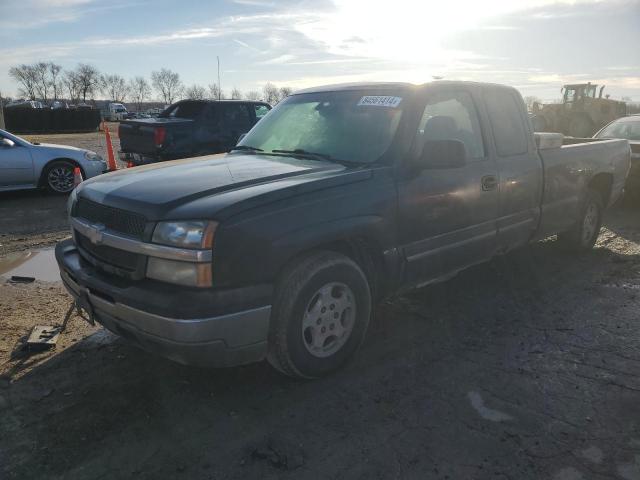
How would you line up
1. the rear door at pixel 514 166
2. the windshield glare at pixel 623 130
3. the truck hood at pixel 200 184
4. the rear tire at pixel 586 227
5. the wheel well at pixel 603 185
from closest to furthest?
the truck hood at pixel 200 184
the rear door at pixel 514 166
the rear tire at pixel 586 227
the wheel well at pixel 603 185
the windshield glare at pixel 623 130

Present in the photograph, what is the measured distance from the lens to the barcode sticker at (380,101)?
386 centimetres

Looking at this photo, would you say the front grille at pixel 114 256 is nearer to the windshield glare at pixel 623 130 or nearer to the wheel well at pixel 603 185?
the wheel well at pixel 603 185

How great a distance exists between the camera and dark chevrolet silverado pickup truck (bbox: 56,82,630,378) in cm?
272

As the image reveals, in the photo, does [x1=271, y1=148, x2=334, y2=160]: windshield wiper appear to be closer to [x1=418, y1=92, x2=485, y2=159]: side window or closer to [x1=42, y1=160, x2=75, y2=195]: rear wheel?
[x1=418, y1=92, x2=485, y2=159]: side window

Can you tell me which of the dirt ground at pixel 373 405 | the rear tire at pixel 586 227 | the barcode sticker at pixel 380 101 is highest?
the barcode sticker at pixel 380 101

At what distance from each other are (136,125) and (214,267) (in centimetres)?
843

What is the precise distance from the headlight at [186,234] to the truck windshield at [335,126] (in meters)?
1.43

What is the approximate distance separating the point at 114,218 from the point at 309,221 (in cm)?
117

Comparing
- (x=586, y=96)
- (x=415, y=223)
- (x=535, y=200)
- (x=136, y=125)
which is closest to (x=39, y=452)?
(x=415, y=223)

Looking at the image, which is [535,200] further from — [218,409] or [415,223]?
[218,409]

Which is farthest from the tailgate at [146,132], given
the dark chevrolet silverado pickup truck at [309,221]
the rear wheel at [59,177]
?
the dark chevrolet silverado pickup truck at [309,221]

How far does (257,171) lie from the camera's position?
348 centimetres

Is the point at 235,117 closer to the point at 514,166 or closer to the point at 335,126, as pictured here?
the point at 335,126

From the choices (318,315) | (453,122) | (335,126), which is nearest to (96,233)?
(318,315)
